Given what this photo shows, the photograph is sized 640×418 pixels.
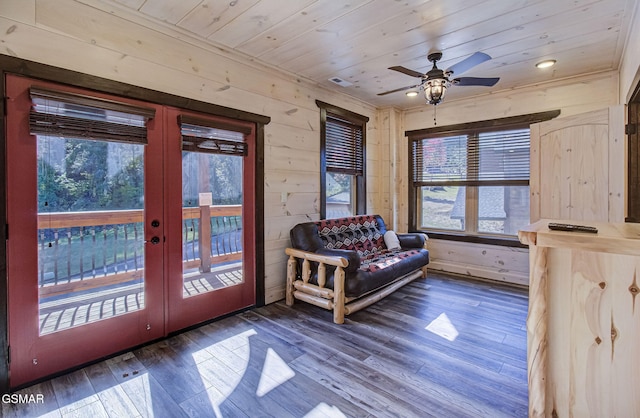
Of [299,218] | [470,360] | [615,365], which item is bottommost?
[470,360]

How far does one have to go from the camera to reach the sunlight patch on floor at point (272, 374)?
2.08 m

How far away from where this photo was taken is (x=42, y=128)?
6.84 feet

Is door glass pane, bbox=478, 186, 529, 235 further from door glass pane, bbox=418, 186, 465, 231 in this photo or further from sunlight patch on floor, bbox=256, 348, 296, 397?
sunlight patch on floor, bbox=256, 348, 296, 397

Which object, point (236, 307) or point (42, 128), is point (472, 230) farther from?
point (42, 128)

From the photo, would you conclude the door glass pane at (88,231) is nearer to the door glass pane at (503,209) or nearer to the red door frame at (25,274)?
the red door frame at (25,274)

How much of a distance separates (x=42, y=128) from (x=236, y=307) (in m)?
2.21

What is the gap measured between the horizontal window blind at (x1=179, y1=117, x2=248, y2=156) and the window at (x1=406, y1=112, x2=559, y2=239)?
3113mm

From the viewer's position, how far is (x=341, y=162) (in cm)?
453

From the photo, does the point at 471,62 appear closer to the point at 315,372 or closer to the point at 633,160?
the point at 633,160

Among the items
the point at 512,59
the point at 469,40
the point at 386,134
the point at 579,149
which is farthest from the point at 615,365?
the point at 386,134

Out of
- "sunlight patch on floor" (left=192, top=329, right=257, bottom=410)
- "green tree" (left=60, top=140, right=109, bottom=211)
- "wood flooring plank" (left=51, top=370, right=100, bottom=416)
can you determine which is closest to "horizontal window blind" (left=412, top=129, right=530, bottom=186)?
"sunlight patch on floor" (left=192, top=329, right=257, bottom=410)

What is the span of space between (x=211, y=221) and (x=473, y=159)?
3.80 metres

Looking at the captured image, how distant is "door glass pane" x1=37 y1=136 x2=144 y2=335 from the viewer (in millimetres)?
2162

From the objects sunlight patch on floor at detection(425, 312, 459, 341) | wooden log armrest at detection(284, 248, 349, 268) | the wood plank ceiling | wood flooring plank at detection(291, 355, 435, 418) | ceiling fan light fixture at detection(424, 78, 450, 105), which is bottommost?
wood flooring plank at detection(291, 355, 435, 418)
